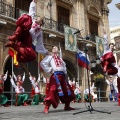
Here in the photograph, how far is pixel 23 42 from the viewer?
5.73m

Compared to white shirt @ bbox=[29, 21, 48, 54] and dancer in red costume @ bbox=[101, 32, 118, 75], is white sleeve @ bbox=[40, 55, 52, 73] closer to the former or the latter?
white shirt @ bbox=[29, 21, 48, 54]

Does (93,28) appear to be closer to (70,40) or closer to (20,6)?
(70,40)

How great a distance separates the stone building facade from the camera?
14000 millimetres

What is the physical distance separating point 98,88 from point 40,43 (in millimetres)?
14470

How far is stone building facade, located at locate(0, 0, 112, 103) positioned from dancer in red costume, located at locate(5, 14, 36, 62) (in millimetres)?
7914

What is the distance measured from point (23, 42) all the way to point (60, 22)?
12356mm

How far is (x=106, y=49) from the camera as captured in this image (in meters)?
7.41

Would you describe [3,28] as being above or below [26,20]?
above

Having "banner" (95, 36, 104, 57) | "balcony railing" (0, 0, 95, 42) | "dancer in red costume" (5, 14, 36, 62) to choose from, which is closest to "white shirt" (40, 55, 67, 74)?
"dancer in red costume" (5, 14, 36, 62)

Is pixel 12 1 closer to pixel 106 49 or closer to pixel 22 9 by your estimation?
pixel 22 9

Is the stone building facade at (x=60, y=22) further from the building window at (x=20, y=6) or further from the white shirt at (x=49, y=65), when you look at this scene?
the white shirt at (x=49, y=65)

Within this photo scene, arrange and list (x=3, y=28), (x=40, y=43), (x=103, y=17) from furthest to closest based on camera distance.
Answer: (x=103, y=17), (x=3, y=28), (x=40, y=43)

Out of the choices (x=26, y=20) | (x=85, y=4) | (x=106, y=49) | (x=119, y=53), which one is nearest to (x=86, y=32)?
(x=85, y=4)

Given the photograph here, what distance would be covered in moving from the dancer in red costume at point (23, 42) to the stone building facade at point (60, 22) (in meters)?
7.91
